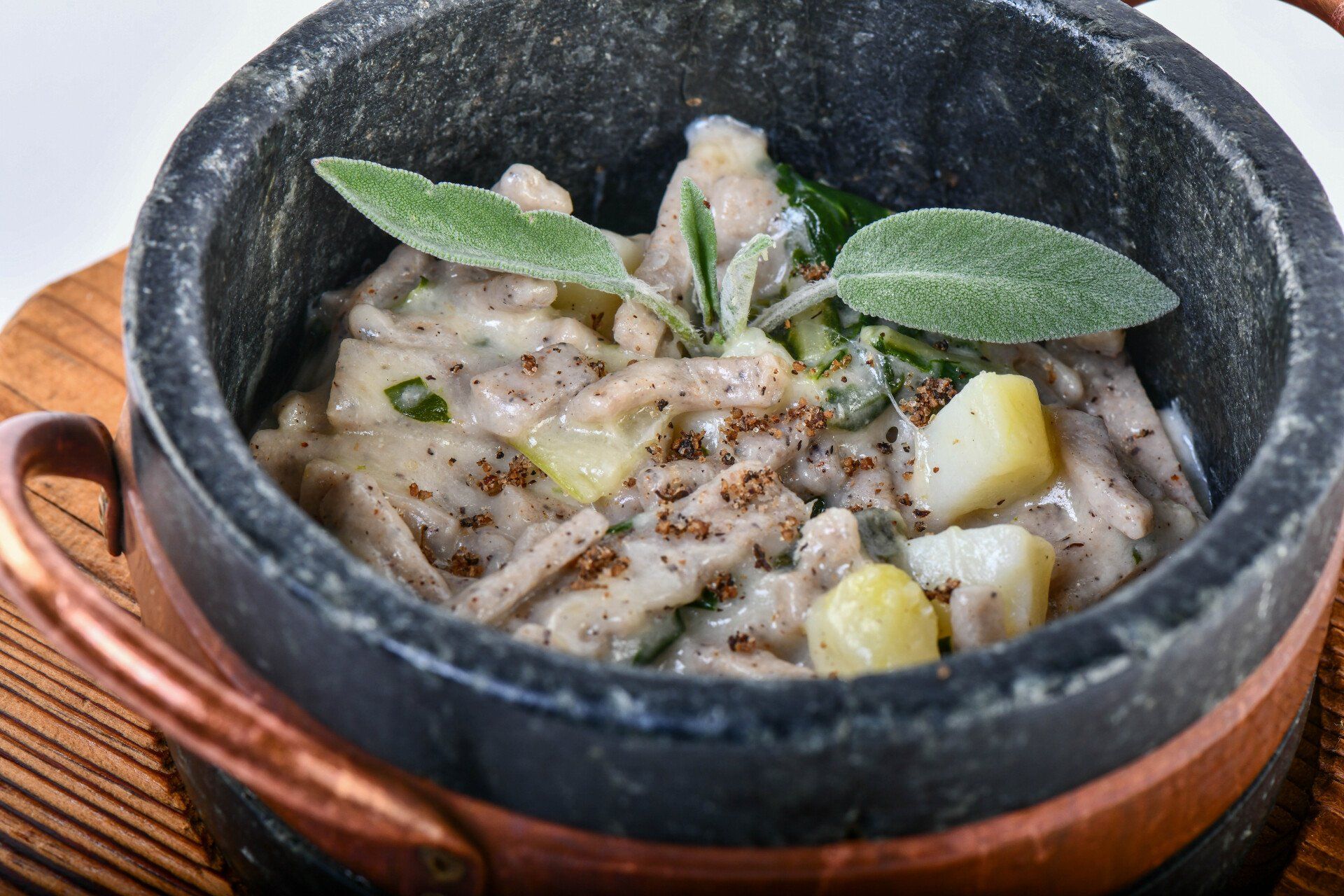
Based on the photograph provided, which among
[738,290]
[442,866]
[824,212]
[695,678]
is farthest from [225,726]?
[824,212]

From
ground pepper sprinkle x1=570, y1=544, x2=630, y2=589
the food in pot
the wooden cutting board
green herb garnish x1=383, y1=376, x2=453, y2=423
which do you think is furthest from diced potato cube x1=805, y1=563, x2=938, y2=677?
the wooden cutting board

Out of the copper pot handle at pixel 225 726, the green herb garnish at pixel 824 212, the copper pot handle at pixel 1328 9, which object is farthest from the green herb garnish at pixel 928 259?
the copper pot handle at pixel 225 726

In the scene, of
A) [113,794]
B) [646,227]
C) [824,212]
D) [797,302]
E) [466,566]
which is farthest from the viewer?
[646,227]

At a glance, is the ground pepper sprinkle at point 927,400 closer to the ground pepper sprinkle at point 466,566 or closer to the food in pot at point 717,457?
the food in pot at point 717,457

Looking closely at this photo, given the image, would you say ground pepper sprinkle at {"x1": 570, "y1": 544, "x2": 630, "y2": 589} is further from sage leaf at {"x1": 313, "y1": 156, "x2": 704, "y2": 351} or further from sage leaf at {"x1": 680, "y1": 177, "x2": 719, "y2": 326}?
sage leaf at {"x1": 680, "y1": 177, "x2": 719, "y2": 326}

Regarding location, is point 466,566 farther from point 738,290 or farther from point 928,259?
point 928,259
